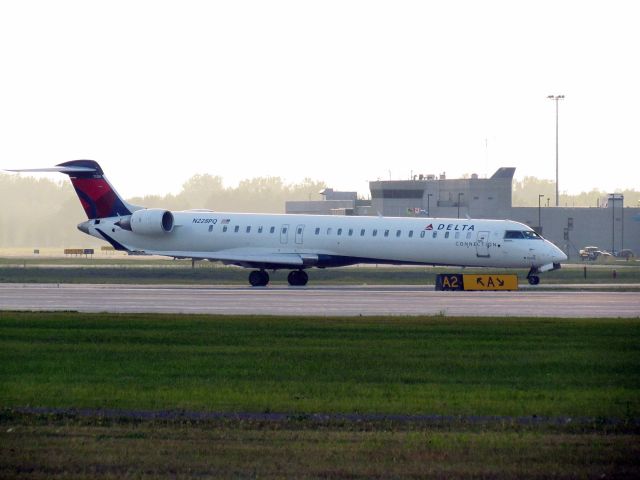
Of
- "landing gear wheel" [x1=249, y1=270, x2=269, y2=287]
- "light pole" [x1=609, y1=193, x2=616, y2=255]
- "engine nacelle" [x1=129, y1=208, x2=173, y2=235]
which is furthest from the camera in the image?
"light pole" [x1=609, y1=193, x2=616, y2=255]

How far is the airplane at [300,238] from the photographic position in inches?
2009

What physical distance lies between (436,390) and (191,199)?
490ft

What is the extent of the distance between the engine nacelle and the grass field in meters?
26.0

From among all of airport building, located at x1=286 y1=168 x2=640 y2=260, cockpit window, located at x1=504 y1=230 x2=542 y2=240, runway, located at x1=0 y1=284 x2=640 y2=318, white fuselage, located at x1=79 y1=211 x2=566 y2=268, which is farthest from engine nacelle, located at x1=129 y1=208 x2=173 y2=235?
airport building, located at x1=286 y1=168 x2=640 y2=260

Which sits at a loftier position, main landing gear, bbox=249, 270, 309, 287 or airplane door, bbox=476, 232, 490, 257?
airplane door, bbox=476, 232, 490, 257

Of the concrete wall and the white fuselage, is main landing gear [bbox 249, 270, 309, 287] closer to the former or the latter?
the white fuselage

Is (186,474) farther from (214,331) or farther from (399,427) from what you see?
(214,331)

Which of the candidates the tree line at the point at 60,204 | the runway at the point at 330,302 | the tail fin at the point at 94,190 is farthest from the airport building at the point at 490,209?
the runway at the point at 330,302

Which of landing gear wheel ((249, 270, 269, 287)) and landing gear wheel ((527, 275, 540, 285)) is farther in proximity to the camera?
landing gear wheel ((249, 270, 269, 287))

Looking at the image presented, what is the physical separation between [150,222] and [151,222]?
0.20 ft

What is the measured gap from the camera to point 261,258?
53094mm

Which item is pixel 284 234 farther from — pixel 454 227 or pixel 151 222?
pixel 454 227

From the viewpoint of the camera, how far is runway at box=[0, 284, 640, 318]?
112ft

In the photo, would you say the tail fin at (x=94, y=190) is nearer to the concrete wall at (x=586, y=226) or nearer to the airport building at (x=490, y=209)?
the airport building at (x=490, y=209)
